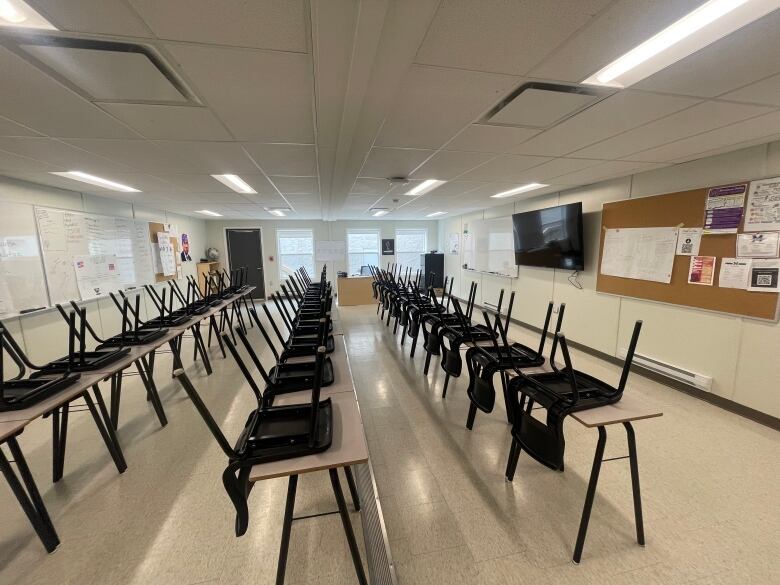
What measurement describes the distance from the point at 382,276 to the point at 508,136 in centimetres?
458

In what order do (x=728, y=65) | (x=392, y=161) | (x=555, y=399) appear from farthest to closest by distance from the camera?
(x=392, y=161) → (x=555, y=399) → (x=728, y=65)

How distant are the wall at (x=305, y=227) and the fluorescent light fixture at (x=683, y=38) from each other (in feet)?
26.0

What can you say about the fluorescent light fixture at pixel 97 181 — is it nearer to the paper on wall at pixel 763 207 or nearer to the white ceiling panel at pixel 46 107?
the white ceiling panel at pixel 46 107

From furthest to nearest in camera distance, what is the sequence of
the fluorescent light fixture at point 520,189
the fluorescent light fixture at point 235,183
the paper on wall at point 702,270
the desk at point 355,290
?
1. the desk at point 355,290
2. the fluorescent light fixture at point 520,189
3. the fluorescent light fixture at point 235,183
4. the paper on wall at point 702,270

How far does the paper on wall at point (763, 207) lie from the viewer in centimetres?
243

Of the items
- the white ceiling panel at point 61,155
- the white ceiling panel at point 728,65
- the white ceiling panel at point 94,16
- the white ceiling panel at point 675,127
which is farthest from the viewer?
the white ceiling panel at point 61,155

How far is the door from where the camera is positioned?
27.5 feet

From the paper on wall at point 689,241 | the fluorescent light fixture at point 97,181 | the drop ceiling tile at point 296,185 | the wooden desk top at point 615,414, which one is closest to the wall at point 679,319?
the paper on wall at point 689,241

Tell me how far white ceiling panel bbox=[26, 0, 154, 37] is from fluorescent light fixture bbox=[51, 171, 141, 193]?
290cm

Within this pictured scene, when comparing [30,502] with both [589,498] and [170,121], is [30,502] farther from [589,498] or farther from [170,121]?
[589,498]

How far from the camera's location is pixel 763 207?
2.50 metres

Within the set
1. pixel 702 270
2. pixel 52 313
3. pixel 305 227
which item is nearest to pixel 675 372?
pixel 702 270

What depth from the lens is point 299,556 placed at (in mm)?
1513

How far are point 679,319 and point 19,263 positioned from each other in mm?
7218
